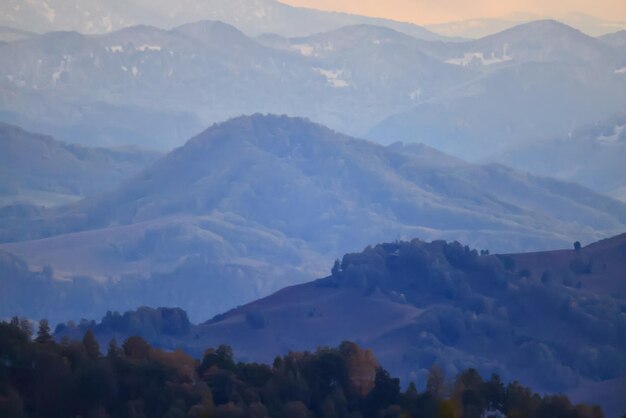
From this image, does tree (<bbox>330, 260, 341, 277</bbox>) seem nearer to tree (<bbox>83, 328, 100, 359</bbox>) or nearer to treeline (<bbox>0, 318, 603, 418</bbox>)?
tree (<bbox>83, 328, 100, 359</bbox>)

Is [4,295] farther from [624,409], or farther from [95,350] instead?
[95,350]

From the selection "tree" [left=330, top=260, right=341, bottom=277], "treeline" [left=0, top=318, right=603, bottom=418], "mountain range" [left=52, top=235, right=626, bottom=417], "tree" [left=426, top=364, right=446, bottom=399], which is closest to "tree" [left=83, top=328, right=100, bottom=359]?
"treeline" [left=0, top=318, right=603, bottom=418]

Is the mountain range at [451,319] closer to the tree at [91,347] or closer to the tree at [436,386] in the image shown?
the tree at [436,386]

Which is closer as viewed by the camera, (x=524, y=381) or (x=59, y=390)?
(x=59, y=390)

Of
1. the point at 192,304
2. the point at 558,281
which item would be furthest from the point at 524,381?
the point at 192,304

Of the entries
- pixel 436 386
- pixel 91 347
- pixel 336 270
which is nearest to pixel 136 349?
pixel 91 347

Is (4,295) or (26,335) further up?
(4,295)
